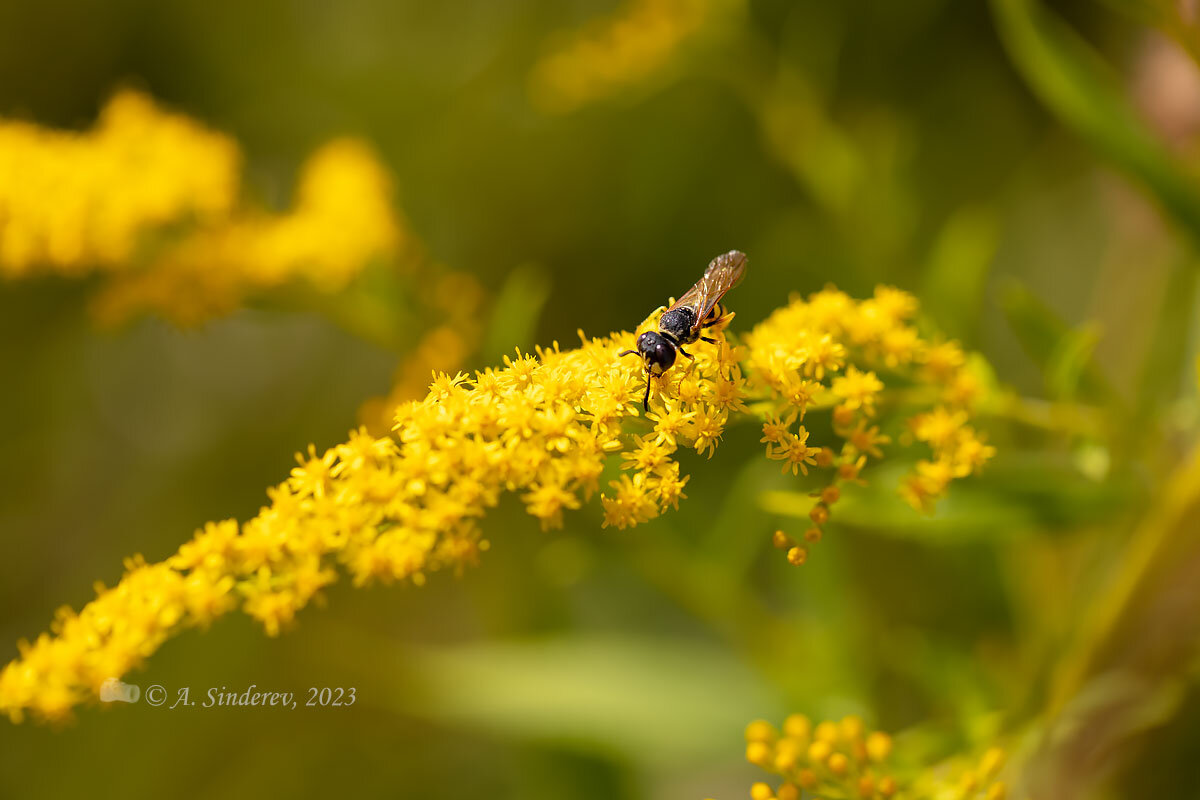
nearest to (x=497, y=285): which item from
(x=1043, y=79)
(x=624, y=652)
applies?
(x=624, y=652)

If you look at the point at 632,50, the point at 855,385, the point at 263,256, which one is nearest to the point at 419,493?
the point at 855,385

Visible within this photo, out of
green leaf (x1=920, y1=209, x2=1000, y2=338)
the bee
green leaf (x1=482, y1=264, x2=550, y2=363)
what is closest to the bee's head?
the bee

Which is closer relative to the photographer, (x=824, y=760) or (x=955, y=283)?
(x=824, y=760)

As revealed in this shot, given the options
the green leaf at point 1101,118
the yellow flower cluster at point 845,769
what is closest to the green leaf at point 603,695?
the yellow flower cluster at point 845,769

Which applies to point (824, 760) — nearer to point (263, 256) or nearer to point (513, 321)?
point (513, 321)

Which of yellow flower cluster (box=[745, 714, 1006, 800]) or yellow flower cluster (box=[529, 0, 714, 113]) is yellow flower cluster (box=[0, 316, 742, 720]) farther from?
yellow flower cluster (box=[529, 0, 714, 113])

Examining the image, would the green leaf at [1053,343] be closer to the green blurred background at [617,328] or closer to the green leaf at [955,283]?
the green blurred background at [617,328]

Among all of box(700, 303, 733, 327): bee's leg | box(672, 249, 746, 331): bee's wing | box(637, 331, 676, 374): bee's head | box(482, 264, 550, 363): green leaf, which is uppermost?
box(482, 264, 550, 363): green leaf
